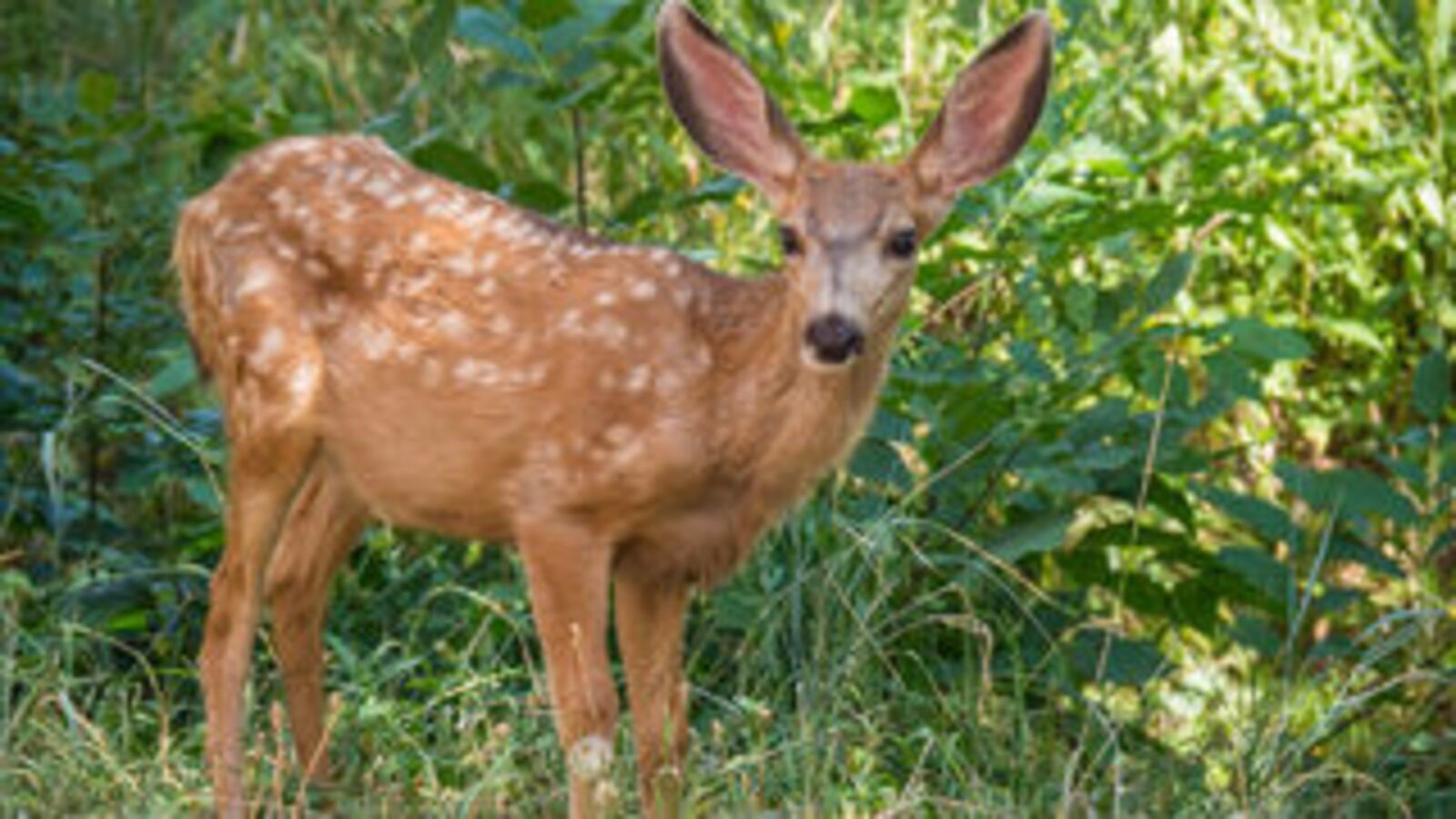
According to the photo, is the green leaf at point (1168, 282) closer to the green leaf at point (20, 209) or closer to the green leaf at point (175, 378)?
the green leaf at point (175, 378)

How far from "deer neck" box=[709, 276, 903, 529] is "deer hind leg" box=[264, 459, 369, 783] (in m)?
0.97

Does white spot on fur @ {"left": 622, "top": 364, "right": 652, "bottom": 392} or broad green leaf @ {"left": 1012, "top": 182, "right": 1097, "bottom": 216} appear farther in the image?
broad green leaf @ {"left": 1012, "top": 182, "right": 1097, "bottom": 216}

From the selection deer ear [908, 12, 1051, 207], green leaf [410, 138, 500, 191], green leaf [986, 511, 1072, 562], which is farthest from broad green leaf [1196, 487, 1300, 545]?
green leaf [410, 138, 500, 191]

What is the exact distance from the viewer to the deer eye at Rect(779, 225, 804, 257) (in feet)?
17.0

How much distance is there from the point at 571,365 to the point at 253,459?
0.67m

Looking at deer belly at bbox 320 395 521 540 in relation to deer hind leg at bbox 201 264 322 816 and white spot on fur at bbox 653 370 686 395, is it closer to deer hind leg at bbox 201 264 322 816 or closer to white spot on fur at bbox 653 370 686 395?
deer hind leg at bbox 201 264 322 816

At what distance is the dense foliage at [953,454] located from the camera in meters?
5.53

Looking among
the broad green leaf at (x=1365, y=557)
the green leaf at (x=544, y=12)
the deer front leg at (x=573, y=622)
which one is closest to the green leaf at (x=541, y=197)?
the green leaf at (x=544, y=12)

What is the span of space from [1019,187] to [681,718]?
152 centimetres

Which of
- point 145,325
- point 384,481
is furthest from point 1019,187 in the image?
point 145,325

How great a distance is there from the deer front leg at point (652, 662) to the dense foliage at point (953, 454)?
106 millimetres

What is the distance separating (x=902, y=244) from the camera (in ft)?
16.9

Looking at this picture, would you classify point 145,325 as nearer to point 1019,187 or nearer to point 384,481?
point 384,481

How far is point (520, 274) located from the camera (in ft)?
18.0
